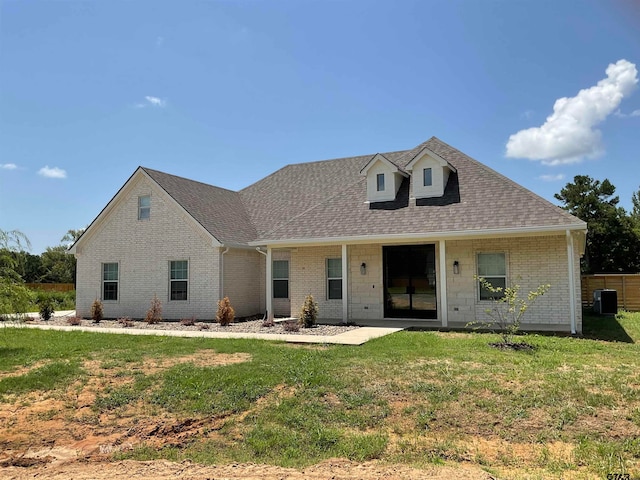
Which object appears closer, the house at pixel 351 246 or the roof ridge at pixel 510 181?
the roof ridge at pixel 510 181

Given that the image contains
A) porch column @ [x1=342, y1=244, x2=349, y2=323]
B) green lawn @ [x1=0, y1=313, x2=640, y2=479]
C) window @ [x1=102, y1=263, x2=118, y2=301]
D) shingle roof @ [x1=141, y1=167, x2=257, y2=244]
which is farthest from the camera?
window @ [x1=102, y1=263, x2=118, y2=301]

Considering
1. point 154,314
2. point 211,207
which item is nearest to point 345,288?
point 154,314

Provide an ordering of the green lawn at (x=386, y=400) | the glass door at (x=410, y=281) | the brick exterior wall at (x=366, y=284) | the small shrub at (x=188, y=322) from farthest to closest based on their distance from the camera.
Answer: the small shrub at (x=188, y=322) → the brick exterior wall at (x=366, y=284) → the glass door at (x=410, y=281) → the green lawn at (x=386, y=400)

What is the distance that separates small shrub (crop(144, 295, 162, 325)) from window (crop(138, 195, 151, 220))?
3737 millimetres

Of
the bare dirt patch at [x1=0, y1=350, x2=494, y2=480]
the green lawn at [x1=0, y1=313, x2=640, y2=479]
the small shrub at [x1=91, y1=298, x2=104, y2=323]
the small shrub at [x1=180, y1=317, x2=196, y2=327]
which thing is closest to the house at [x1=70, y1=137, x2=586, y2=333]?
the small shrub at [x1=180, y1=317, x2=196, y2=327]

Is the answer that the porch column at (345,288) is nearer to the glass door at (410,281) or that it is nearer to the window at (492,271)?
the glass door at (410,281)

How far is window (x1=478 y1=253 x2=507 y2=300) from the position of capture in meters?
→ 14.7

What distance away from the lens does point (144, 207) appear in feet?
64.7

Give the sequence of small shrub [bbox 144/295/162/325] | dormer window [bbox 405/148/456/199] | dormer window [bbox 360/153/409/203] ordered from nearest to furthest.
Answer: dormer window [bbox 405/148/456/199], dormer window [bbox 360/153/409/203], small shrub [bbox 144/295/162/325]

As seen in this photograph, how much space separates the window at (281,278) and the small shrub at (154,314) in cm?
452

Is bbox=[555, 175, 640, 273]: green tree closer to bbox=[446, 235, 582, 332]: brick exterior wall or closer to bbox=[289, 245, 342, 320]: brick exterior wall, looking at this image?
bbox=[446, 235, 582, 332]: brick exterior wall

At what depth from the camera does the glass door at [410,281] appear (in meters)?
15.8

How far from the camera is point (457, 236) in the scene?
13.9 meters

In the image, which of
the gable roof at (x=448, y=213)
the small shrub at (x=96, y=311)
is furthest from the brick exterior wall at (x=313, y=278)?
the small shrub at (x=96, y=311)
